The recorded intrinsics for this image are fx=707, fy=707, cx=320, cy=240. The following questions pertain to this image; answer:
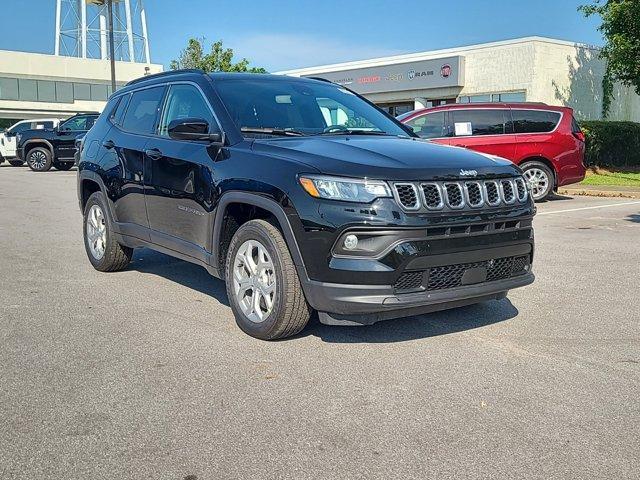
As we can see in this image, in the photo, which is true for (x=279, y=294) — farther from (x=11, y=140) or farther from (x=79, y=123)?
(x=11, y=140)

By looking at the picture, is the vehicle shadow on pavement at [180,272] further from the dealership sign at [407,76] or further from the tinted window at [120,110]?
the dealership sign at [407,76]

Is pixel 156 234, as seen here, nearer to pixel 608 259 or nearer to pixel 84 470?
pixel 84 470

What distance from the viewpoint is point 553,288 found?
634cm

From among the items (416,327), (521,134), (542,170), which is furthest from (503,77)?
(416,327)

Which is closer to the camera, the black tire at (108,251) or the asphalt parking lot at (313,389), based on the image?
the asphalt parking lot at (313,389)

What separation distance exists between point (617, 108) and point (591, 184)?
47.2 ft

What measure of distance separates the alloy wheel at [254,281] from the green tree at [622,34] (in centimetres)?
1824

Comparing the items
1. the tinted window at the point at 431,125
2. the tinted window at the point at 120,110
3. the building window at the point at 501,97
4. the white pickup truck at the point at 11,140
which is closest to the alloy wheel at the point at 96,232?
the tinted window at the point at 120,110

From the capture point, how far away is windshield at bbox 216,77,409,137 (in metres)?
5.23

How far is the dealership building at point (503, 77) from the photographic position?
27.4 m

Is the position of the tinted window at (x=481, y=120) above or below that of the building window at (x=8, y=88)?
below

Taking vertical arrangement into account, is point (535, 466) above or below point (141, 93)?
below

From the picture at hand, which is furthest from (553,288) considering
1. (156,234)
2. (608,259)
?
(156,234)

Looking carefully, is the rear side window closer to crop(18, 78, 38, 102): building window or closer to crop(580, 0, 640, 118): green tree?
crop(580, 0, 640, 118): green tree
